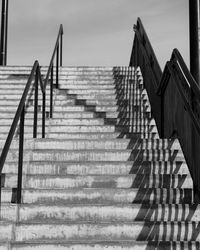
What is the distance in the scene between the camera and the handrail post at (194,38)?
19.4ft

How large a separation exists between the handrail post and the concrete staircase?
989 millimetres

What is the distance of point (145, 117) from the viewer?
28.4ft

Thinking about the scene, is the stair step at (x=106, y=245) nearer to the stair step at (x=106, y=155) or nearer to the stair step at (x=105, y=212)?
the stair step at (x=105, y=212)

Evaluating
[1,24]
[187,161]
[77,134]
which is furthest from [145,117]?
[1,24]

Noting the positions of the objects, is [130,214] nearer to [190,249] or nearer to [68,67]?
[190,249]

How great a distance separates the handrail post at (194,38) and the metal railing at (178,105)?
134 mm

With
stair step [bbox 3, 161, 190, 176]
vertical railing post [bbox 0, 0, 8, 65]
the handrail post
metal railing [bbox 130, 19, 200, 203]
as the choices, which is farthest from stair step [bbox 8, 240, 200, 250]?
vertical railing post [bbox 0, 0, 8, 65]

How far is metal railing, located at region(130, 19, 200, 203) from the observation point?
17.7 ft

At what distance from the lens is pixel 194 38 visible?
595 centimetres

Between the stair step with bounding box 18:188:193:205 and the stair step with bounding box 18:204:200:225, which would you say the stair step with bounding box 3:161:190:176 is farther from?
the stair step with bounding box 18:204:200:225

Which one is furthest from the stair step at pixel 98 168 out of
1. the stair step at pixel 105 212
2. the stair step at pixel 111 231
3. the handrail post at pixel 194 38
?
the stair step at pixel 111 231

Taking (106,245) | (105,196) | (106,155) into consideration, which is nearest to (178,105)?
(106,155)

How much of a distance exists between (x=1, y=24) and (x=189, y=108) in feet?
35.8

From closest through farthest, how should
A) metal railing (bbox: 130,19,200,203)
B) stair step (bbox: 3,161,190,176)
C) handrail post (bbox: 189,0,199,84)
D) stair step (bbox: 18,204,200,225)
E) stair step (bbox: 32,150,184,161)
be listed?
stair step (bbox: 18,204,200,225) < metal railing (bbox: 130,19,200,203) < stair step (bbox: 3,161,190,176) < handrail post (bbox: 189,0,199,84) < stair step (bbox: 32,150,184,161)
